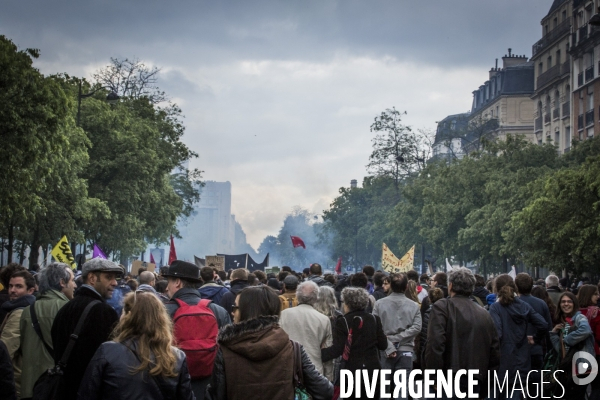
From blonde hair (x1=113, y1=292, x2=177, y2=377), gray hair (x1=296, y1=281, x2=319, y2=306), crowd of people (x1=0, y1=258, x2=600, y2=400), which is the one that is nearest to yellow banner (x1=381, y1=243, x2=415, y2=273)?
crowd of people (x1=0, y1=258, x2=600, y2=400)

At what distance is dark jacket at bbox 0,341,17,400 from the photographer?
596 centimetres

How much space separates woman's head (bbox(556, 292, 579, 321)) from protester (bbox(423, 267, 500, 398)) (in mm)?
2562

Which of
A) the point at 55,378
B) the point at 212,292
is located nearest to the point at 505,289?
the point at 212,292

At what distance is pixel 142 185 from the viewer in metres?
48.5

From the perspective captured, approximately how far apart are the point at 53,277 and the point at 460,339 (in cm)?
359

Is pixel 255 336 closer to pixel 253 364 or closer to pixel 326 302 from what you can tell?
pixel 253 364

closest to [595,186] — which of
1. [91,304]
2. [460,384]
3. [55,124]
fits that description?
[55,124]

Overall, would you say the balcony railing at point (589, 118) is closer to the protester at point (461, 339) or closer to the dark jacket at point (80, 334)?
the protester at point (461, 339)

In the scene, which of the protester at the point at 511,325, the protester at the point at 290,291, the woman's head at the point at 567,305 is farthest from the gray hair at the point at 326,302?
the woman's head at the point at 567,305

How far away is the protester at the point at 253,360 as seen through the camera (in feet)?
18.7

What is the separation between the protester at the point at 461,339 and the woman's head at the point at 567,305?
256cm

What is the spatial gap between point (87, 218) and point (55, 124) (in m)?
12.3

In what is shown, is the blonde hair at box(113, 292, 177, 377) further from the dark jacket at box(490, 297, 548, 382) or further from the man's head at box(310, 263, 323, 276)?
the man's head at box(310, 263, 323, 276)

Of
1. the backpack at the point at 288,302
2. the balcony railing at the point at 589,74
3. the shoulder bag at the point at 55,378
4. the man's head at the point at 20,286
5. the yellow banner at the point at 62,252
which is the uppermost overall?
the balcony railing at the point at 589,74
